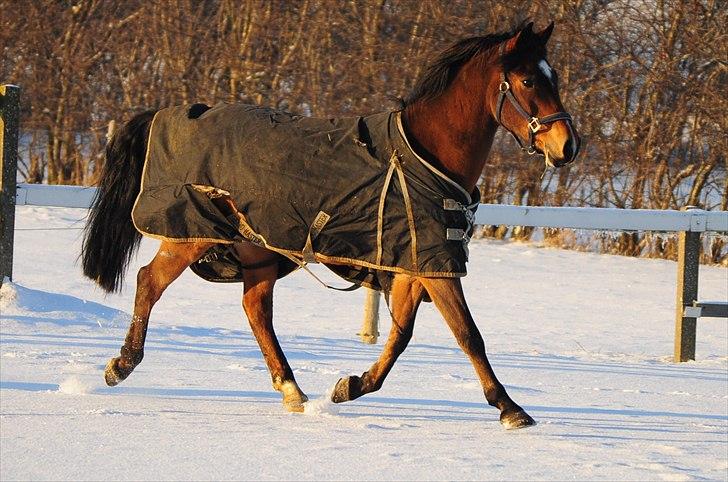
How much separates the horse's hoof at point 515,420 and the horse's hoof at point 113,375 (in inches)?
67.5

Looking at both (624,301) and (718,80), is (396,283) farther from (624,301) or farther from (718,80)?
(718,80)

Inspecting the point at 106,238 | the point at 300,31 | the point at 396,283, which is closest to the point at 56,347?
the point at 106,238

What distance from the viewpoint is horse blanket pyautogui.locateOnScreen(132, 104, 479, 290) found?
15.4 ft

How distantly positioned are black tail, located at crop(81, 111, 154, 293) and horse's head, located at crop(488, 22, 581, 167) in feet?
6.12

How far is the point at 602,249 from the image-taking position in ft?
43.4

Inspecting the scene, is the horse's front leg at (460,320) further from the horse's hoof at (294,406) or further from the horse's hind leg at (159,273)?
the horse's hind leg at (159,273)

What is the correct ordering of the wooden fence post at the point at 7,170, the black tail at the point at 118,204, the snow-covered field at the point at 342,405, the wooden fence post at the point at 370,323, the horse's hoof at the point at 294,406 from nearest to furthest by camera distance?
1. the snow-covered field at the point at 342,405
2. the horse's hoof at the point at 294,406
3. the black tail at the point at 118,204
4. the wooden fence post at the point at 7,170
5. the wooden fence post at the point at 370,323

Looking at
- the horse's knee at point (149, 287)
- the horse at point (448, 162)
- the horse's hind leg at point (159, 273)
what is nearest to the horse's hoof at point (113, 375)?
the horse at point (448, 162)

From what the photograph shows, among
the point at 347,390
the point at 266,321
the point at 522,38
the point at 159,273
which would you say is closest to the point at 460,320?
the point at 347,390

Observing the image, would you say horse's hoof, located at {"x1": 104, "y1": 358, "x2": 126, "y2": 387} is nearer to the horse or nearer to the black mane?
the horse

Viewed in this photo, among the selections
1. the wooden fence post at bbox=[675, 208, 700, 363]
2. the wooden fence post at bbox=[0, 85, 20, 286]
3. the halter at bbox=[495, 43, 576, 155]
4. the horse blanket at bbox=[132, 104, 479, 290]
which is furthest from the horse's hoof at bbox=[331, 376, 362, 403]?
the wooden fence post at bbox=[675, 208, 700, 363]

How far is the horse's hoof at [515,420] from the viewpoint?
4492 mm

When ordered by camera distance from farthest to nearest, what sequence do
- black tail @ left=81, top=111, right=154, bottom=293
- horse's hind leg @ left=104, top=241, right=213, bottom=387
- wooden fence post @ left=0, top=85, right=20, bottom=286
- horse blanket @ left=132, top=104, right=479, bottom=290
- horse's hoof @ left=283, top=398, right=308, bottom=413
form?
wooden fence post @ left=0, top=85, right=20, bottom=286 → black tail @ left=81, top=111, right=154, bottom=293 → horse's hind leg @ left=104, top=241, right=213, bottom=387 → horse's hoof @ left=283, top=398, right=308, bottom=413 → horse blanket @ left=132, top=104, right=479, bottom=290

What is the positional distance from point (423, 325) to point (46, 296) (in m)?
2.99
